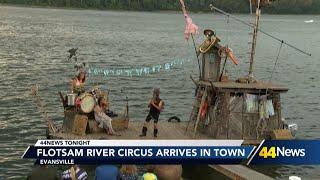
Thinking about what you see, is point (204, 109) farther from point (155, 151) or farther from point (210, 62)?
point (155, 151)

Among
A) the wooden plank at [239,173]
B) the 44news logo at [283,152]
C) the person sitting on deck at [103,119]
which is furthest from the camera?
the person sitting on deck at [103,119]

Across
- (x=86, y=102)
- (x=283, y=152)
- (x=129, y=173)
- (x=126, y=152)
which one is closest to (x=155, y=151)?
(x=126, y=152)

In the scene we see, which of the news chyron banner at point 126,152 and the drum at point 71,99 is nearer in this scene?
the news chyron banner at point 126,152

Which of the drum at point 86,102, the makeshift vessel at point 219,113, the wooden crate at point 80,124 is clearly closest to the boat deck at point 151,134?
the makeshift vessel at point 219,113

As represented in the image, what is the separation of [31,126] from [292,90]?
24.9 meters

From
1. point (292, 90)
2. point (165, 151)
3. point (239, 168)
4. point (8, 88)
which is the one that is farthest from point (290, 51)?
point (165, 151)

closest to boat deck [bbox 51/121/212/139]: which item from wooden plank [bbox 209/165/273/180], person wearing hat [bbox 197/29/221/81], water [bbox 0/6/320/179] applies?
person wearing hat [bbox 197/29/221/81]

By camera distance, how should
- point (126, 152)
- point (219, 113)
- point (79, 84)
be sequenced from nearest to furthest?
point (126, 152), point (219, 113), point (79, 84)

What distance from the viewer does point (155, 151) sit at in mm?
12367

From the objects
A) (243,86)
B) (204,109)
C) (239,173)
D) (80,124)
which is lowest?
(239,173)

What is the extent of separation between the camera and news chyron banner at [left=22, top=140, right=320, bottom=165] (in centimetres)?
1219

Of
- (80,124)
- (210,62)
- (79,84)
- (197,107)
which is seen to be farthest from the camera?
(197,107)

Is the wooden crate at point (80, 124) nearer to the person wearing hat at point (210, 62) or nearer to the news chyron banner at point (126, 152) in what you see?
the person wearing hat at point (210, 62)

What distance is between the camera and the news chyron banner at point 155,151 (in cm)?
1219
